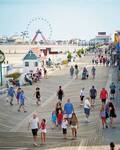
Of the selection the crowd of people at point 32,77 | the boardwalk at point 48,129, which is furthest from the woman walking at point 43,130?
the crowd of people at point 32,77

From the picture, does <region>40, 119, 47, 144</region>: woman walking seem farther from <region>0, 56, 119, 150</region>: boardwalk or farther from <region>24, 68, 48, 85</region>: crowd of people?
<region>24, 68, 48, 85</region>: crowd of people

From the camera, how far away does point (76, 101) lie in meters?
27.8

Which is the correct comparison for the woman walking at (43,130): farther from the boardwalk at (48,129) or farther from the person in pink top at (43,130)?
the boardwalk at (48,129)

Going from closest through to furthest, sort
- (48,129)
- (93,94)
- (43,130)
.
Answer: (43,130)
(48,129)
(93,94)

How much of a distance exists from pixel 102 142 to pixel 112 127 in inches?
99.7

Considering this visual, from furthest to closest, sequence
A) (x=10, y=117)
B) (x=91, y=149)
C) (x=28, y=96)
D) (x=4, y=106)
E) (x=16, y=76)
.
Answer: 1. (x=16, y=76)
2. (x=28, y=96)
3. (x=4, y=106)
4. (x=10, y=117)
5. (x=91, y=149)

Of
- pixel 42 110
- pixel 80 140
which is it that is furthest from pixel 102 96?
pixel 80 140

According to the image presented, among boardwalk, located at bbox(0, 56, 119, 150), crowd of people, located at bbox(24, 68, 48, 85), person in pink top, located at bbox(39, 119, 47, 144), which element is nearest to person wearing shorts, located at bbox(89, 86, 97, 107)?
boardwalk, located at bbox(0, 56, 119, 150)

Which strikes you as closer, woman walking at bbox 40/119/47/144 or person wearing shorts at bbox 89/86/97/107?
woman walking at bbox 40/119/47/144

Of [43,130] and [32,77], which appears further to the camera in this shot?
[32,77]

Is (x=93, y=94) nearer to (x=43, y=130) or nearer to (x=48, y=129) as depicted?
(x=48, y=129)

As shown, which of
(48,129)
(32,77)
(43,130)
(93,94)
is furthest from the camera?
(32,77)

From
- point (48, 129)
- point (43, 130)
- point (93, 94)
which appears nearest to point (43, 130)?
point (43, 130)

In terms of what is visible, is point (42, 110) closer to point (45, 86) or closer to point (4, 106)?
point (4, 106)
